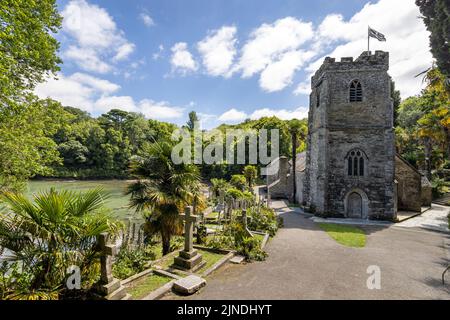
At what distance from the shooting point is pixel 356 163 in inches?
739

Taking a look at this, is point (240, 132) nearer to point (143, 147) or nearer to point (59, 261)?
point (143, 147)

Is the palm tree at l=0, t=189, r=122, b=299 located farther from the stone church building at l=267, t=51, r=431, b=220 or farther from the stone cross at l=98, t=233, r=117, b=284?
the stone church building at l=267, t=51, r=431, b=220

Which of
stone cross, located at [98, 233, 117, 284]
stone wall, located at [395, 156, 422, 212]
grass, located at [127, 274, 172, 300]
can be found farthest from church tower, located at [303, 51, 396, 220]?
stone cross, located at [98, 233, 117, 284]

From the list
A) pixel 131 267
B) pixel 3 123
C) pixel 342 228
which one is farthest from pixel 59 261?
pixel 342 228

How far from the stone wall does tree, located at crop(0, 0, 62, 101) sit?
2795 cm

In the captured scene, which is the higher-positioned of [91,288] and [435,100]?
[435,100]

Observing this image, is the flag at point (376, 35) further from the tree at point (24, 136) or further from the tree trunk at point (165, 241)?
the tree at point (24, 136)

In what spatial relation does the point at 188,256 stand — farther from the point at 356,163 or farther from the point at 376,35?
the point at 376,35

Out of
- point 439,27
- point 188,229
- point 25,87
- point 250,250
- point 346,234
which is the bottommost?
point 346,234

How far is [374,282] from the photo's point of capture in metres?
7.42

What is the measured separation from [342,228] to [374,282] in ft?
29.4

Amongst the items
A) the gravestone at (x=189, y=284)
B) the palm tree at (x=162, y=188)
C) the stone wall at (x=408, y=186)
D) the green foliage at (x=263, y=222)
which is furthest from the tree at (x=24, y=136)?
the stone wall at (x=408, y=186)

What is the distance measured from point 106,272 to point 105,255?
0.45 m

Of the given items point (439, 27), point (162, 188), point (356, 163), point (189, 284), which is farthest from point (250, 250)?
point (439, 27)
